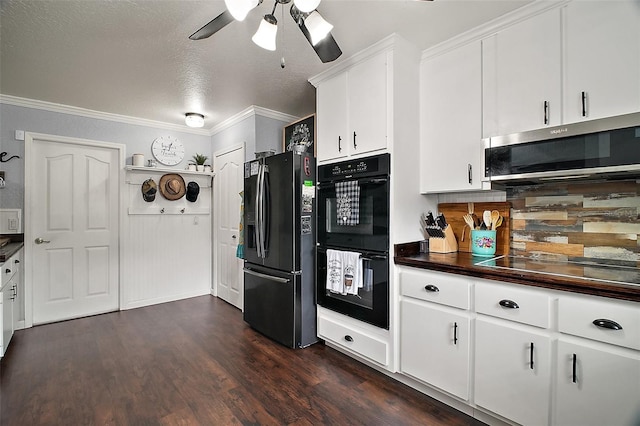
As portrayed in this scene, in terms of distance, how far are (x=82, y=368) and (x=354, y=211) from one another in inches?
96.1

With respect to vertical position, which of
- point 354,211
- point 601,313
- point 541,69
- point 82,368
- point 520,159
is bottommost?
point 82,368

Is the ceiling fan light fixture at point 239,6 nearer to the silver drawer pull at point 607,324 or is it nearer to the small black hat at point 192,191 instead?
the silver drawer pull at point 607,324

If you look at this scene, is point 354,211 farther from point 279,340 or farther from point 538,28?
point 538,28

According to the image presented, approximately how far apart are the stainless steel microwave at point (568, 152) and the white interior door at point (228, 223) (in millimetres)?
2828

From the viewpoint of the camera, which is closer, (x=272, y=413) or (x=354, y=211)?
(x=272, y=413)

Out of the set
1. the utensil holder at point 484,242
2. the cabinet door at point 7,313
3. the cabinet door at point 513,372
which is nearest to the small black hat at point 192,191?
the cabinet door at point 7,313

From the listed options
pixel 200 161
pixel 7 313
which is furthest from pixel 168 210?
pixel 7 313

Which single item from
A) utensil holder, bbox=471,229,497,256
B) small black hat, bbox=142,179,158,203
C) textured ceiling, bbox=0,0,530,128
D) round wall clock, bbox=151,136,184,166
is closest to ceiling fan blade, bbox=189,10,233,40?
textured ceiling, bbox=0,0,530,128

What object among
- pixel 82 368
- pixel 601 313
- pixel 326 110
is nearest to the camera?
pixel 601 313

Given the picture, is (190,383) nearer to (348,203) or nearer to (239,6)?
(348,203)

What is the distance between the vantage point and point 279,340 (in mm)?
2814

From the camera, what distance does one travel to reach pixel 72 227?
3588 mm

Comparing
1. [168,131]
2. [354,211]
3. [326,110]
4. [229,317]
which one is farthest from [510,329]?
[168,131]

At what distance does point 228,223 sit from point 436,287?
2.95 m
